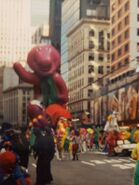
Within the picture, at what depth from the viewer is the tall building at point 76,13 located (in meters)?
129

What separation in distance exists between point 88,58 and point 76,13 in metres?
16.8

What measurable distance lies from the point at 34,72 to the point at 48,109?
289 cm

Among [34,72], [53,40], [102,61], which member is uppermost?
[53,40]

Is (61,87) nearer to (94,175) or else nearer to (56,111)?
(56,111)

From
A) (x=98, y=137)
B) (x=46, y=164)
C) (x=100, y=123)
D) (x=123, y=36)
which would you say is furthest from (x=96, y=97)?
(x=46, y=164)

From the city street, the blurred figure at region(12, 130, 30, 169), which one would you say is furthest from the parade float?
the blurred figure at region(12, 130, 30, 169)

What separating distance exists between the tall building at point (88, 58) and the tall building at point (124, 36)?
761 inches

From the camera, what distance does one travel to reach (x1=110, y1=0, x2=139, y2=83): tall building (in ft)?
293

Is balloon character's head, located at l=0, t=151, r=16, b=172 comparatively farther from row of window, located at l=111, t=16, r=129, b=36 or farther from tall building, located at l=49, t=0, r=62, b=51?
tall building, located at l=49, t=0, r=62, b=51

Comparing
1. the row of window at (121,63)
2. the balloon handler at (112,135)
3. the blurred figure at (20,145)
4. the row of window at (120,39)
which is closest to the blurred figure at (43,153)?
the blurred figure at (20,145)

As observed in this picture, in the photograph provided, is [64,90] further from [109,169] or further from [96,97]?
[96,97]

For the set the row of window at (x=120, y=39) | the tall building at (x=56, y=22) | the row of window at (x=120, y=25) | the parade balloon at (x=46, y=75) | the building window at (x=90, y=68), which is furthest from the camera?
the tall building at (x=56, y=22)

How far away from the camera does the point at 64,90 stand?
3831 centimetres

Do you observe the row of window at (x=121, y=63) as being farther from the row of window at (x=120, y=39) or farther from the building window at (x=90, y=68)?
the building window at (x=90, y=68)
